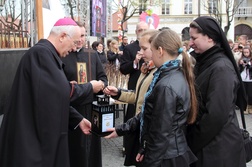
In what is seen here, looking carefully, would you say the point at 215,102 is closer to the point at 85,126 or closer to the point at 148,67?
the point at 148,67

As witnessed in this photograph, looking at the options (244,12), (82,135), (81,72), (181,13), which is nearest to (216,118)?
(82,135)

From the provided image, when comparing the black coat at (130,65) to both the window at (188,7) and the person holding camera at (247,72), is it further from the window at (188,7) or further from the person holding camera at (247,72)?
the window at (188,7)

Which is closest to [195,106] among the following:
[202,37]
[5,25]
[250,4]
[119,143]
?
[202,37]

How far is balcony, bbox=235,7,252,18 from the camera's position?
4372cm

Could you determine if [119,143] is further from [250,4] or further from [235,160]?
[250,4]

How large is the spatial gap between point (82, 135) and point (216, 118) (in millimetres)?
1892

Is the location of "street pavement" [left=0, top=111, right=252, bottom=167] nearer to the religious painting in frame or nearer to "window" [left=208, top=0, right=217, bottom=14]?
the religious painting in frame

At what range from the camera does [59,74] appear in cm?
254

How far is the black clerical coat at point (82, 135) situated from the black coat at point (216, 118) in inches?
63.5

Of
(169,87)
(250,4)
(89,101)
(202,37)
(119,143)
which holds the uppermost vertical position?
(250,4)

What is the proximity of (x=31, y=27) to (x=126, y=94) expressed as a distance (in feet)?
8.14

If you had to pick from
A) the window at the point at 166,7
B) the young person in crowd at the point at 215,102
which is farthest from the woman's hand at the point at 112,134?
the window at the point at 166,7

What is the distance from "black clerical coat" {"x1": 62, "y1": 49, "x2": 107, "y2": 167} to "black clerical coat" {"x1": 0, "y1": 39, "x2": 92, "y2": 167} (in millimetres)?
1397

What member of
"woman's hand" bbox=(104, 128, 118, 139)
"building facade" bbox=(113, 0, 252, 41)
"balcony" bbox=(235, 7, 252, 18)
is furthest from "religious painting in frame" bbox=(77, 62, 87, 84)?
"balcony" bbox=(235, 7, 252, 18)
